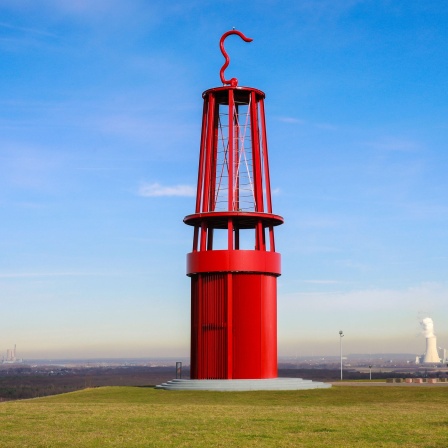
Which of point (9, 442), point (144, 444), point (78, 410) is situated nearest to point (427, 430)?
point (144, 444)

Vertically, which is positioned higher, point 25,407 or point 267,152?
point 267,152

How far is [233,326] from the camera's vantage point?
50188 mm

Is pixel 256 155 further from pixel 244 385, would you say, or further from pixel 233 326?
pixel 244 385

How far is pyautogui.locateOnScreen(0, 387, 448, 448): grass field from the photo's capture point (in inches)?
841

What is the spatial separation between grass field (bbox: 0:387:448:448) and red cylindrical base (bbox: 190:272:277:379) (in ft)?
36.3

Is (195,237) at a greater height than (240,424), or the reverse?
(195,237)

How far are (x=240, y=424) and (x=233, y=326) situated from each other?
2491cm

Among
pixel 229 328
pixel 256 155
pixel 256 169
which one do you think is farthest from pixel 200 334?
pixel 256 155

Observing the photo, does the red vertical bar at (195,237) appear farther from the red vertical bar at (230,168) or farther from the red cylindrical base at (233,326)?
the red vertical bar at (230,168)

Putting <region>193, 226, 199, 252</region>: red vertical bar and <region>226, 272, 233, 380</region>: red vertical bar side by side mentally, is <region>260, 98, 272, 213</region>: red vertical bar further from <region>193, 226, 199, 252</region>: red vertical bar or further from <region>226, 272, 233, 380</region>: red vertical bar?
<region>226, 272, 233, 380</region>: red vertical bar

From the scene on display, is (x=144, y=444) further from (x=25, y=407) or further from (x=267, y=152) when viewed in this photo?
(x=267, y=152)

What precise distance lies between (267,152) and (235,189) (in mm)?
3969

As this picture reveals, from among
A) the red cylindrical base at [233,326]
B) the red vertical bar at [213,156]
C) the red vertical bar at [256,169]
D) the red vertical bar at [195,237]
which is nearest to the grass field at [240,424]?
the red cylindrical base at [233,326]

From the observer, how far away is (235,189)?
52.3m
